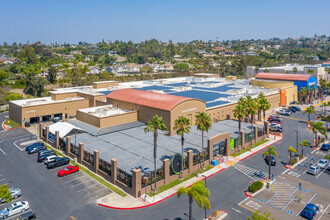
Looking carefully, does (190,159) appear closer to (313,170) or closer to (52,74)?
(313,170)

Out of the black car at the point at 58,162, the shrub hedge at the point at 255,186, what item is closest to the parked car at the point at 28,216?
the black car at the point at 58,162

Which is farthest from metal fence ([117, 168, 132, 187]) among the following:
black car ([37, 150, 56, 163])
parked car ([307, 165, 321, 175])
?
parked car ([307, 165, 321, 175])

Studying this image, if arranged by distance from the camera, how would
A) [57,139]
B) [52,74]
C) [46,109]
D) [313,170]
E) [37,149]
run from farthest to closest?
[52,74] < [46,109] < [57,139] < [37,149] < [313,170]

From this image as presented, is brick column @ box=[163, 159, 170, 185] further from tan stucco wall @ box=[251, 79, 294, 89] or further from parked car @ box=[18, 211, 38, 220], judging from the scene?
tan stucco wall @ box=[251, 79, 294, 89]


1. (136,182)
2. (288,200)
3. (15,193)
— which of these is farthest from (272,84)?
(15,193)

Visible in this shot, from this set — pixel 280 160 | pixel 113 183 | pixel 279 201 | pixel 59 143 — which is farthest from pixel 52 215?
pixel 280 160

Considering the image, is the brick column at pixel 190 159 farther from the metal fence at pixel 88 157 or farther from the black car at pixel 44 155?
the black car at pixel 44 155
